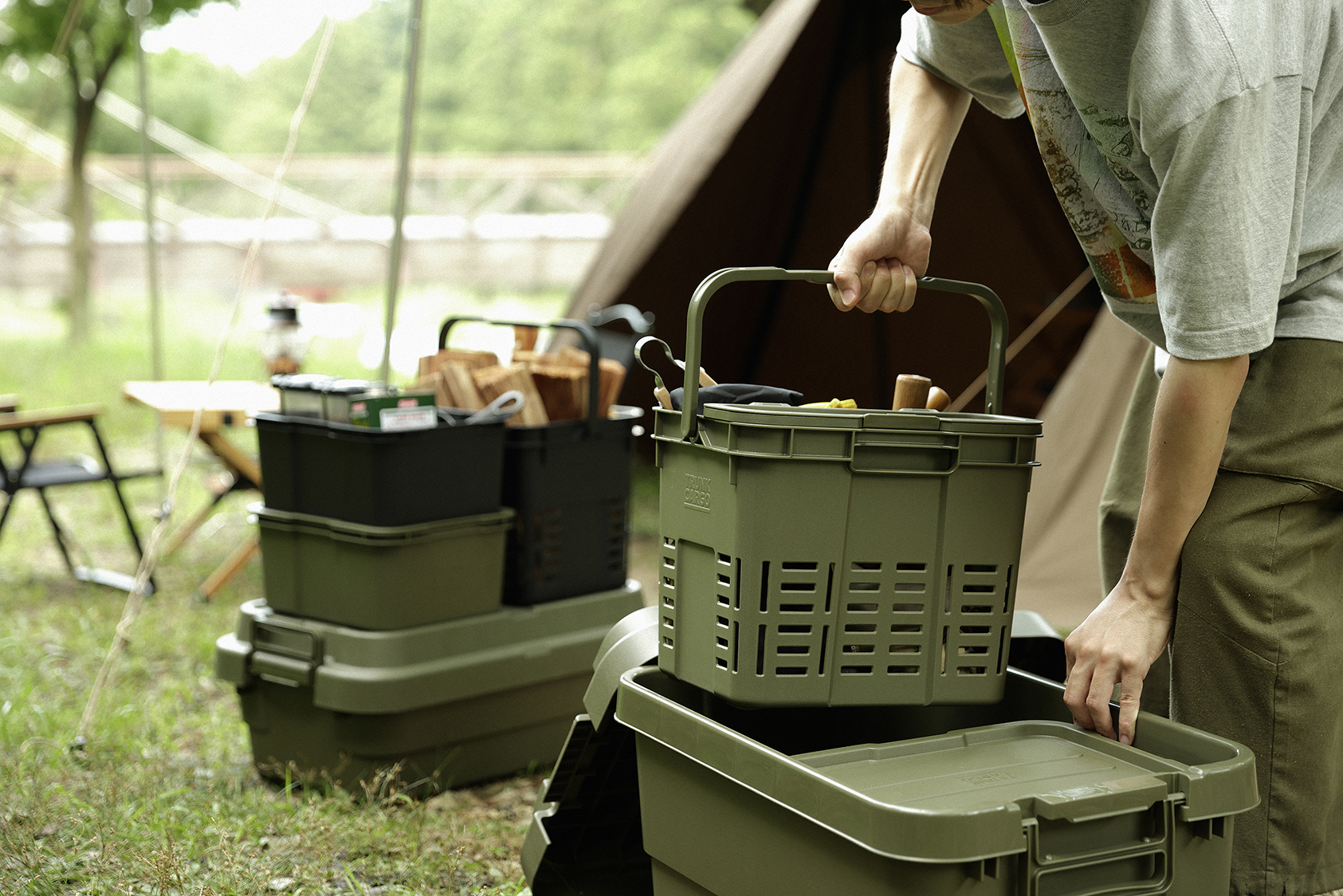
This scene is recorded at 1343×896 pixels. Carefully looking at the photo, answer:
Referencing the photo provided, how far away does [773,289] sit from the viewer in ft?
17.9

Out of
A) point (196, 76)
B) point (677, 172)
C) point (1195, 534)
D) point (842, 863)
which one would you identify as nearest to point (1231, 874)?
point (1195, 534)

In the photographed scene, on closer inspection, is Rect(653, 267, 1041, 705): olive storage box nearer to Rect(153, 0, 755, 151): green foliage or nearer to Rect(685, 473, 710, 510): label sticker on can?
Rect(685, 473, 710, 510): label sticker on can

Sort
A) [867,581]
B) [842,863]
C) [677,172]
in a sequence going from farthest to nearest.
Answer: [677,172]
[867,581]
[842,863]

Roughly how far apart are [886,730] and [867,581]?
39 centimetres

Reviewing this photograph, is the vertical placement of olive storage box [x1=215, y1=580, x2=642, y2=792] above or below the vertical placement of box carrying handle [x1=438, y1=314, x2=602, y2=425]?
below

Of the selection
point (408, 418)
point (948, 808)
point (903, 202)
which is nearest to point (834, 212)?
point (408, 418)

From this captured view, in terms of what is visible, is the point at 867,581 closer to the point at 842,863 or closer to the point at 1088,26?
the point at 842,863

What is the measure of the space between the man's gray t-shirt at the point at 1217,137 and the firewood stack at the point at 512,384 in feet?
4.95

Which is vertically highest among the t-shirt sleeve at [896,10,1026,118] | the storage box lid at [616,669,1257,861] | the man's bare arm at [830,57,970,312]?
the t-shirt sleeve at [896,10,1026,118]

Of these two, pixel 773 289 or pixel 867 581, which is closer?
pixel 867 581

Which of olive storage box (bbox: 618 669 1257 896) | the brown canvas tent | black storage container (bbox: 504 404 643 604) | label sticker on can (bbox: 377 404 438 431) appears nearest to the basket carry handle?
olive storage box (bbox: 618 669 1257 896)

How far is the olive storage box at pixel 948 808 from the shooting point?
3.51 feet

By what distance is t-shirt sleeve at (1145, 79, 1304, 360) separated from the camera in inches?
44.1

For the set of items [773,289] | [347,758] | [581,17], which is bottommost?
[347,758]
